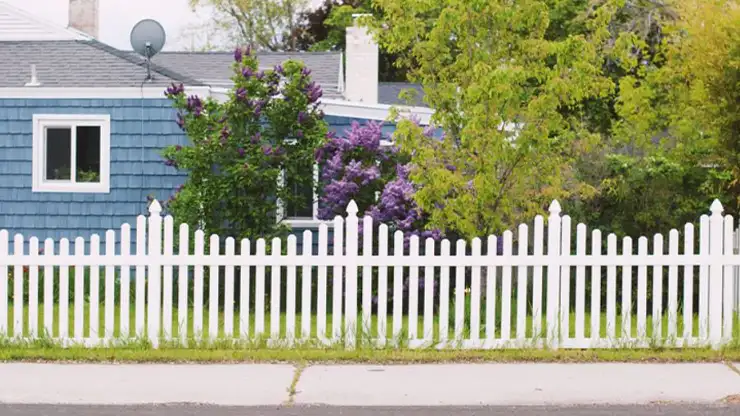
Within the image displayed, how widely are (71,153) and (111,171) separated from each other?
2.16 feet

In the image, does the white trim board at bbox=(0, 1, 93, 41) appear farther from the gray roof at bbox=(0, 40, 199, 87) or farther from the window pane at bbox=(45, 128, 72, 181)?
the window pane at bbox=(45, 128, 72, 181)

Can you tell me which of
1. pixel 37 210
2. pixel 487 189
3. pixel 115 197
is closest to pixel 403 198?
pixel 487 189

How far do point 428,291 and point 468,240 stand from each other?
278 cm

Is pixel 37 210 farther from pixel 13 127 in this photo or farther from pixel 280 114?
pixel 280 114

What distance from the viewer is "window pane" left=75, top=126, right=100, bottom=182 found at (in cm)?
1631

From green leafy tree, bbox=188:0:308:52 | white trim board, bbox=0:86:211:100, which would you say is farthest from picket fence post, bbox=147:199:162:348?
green leafy tree, bbox=188:0:308:52

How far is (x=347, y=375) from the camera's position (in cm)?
892

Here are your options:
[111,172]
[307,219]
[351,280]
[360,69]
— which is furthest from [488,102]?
[360,69]

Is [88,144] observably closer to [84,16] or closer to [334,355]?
[84,16]

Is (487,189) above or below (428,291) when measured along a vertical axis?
above

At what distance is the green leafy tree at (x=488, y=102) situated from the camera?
11.1 metres

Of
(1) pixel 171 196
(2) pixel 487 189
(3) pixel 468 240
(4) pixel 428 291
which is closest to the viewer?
(4) pixel 428 291

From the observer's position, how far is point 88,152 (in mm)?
16359

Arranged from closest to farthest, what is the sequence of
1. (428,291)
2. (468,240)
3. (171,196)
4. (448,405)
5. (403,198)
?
(448,405)
(428,291)
(468,240)
(403,198)
(171,196)
